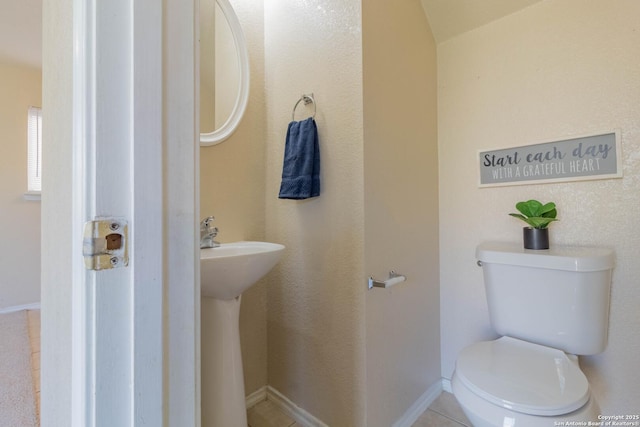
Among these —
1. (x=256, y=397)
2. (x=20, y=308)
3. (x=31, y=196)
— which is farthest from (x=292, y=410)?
(x=31, y=196)

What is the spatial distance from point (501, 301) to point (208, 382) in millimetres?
1197

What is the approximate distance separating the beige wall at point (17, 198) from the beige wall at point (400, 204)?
10.1 feet

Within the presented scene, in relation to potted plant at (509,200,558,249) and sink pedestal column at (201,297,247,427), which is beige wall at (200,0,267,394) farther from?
potted plant at (509,200,558,249)

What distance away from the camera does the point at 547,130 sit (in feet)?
4.21

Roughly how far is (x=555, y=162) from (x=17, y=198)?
3.86 meters

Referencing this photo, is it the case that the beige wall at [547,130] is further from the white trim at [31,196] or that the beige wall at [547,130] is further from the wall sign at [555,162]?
the white trim at [31,196]

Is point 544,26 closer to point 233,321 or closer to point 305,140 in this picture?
point 305,140

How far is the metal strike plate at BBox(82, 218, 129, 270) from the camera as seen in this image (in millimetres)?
334

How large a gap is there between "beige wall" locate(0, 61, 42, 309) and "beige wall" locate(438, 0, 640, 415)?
3.36m

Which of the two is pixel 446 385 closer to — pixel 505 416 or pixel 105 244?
pixel 505 416

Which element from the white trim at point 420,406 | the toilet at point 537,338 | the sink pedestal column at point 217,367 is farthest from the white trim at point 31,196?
the toilet at point 537,338

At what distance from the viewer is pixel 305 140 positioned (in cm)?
123

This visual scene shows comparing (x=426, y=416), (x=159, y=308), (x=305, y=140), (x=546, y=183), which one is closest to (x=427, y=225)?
(x=546, y=183)

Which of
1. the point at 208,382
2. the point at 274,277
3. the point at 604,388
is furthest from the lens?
the point at 274,277
